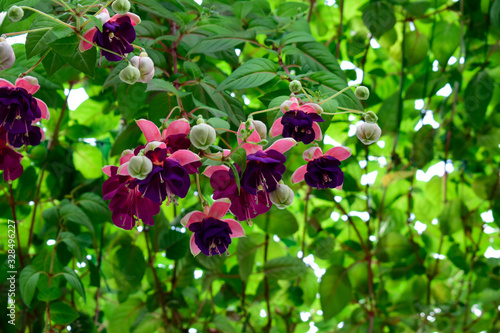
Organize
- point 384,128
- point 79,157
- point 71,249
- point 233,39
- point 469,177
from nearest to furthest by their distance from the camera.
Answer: point 233,39, point 71,249, point 79,157, point 384,128, point 469,177

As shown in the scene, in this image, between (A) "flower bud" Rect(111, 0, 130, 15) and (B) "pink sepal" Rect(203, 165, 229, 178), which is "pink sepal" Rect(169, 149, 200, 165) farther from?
(A) "flower bud" Rect(111, 0, 130, 15)

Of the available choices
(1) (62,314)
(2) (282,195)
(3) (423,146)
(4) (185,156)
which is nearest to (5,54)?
(4) (185,156)

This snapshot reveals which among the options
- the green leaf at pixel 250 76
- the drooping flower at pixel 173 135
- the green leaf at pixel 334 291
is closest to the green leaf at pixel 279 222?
the green leaf at pixel 334 291

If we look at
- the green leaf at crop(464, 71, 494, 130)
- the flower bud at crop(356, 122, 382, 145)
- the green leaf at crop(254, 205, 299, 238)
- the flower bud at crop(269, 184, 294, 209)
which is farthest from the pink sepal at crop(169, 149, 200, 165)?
the green leaf at crop(464, 71, 494, 130)

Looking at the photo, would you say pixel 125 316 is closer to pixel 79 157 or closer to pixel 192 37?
pixel 79 157

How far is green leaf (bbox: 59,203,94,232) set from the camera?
91 centimetres

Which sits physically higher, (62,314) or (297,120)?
(297,120)

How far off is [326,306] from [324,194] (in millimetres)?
273

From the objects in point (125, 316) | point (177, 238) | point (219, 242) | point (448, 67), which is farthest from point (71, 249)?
point (448, 67)

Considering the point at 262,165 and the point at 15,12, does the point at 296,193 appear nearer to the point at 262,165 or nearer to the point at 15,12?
the point at 262,165

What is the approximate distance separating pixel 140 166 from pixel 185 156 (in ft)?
0.18

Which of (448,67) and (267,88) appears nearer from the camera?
(267,88)

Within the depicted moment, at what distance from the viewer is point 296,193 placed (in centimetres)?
132

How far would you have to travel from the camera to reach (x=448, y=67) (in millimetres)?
1374
